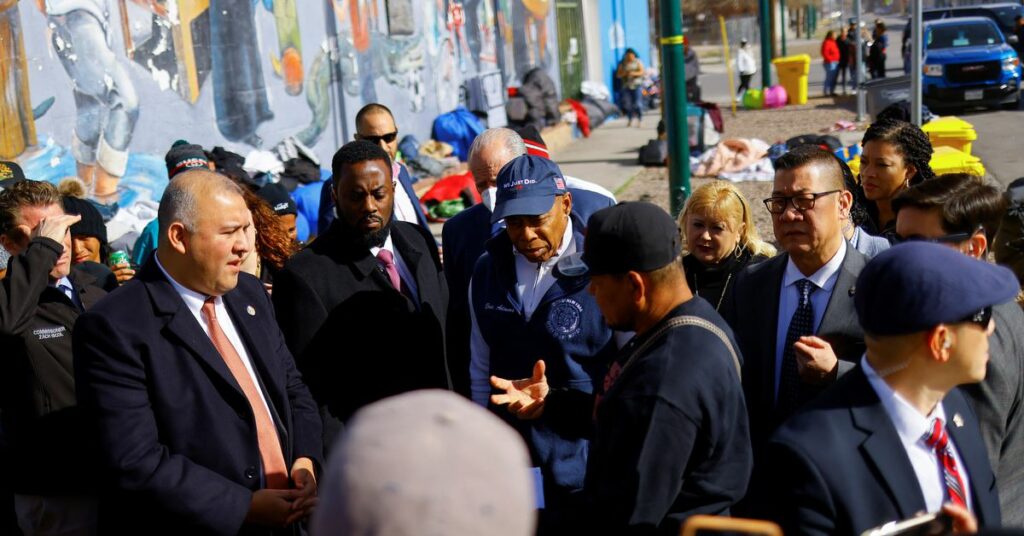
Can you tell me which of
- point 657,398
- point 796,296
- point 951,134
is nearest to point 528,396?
point 657,398

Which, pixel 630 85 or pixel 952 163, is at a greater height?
pixel 630 85

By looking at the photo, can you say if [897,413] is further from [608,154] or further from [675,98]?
[608,154]

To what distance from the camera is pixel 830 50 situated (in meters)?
28.2

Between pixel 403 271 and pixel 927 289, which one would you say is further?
pixel 403 271

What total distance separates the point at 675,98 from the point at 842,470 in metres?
8.12

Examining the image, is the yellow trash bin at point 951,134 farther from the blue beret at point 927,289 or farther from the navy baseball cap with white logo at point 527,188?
the blue beret at point 927,289

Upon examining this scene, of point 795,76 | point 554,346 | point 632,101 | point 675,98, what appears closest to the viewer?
point 554,346

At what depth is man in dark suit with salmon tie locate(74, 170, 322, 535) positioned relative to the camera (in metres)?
3.20

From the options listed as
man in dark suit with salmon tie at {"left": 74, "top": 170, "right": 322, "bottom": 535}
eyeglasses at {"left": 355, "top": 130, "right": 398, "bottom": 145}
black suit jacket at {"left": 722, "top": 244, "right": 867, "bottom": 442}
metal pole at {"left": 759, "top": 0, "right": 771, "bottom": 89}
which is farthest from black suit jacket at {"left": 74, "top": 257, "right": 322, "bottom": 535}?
metal pole at {"left": 759, "top": 0, "right": 771, "bottom": 89}

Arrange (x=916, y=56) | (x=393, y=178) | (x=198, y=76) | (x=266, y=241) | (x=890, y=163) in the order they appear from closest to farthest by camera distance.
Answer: (x=890, y=163), (x=266, y=241), (x=393, y=178), (x=916, y=56), (x=198, y=76)

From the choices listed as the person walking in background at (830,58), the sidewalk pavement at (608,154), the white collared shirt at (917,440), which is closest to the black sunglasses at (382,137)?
the white collared shirt at (917,440)

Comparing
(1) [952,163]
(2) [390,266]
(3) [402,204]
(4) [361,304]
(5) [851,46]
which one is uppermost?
(5) [851,46]

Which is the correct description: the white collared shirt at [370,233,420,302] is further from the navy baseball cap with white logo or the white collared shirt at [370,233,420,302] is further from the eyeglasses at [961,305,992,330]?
the eyeglasses at [961,305,992,330]

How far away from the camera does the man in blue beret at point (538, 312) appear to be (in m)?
3.73
